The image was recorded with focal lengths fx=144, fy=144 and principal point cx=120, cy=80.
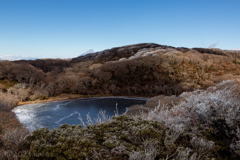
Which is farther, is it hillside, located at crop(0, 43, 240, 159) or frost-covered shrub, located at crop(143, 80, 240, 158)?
frost-covered shrub, located at crop(143, 80, 240, 158)

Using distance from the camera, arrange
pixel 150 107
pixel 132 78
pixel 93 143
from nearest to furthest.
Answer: pixel 93 143, pixel 150 107, pixel 132 78

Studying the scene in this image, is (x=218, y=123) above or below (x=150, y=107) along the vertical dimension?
above

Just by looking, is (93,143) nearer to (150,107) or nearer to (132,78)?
(150,107)

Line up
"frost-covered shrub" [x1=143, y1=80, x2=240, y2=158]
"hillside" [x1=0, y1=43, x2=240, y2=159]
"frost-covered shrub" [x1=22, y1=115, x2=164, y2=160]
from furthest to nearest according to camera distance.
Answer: "frost-covered shrub" [x1=143, y1=80, x2=240, y2=158]
"hillside" [x1=0, y1=43, x2=240, y2=159]
"frost-covered shrub" [x1=22, y1=115, x2=164, y2=160]

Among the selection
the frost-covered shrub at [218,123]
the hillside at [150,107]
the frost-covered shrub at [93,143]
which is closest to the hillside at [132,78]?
the hillside at [150,107]

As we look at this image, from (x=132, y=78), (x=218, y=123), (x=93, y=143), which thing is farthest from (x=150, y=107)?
(x=132, y=78)

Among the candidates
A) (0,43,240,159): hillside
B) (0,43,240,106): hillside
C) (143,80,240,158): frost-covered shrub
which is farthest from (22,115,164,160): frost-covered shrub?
(0,43,240,106): hillside

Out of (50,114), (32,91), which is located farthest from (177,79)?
(32,91)

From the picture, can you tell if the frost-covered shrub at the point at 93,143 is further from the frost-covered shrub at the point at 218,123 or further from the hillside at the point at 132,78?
the hillside at the point at 132,78

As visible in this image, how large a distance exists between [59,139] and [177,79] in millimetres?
39704

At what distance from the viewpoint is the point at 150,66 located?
47500 millimetres

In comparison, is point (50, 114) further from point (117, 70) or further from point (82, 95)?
point (117, 70)

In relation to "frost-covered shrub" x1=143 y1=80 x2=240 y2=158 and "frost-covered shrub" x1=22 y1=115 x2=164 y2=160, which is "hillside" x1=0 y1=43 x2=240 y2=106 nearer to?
"frost-covered shrub" x1=143 y1=80 x2=240 y2=158

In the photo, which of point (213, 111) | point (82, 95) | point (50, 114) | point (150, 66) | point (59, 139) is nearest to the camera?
point (59, 139)
